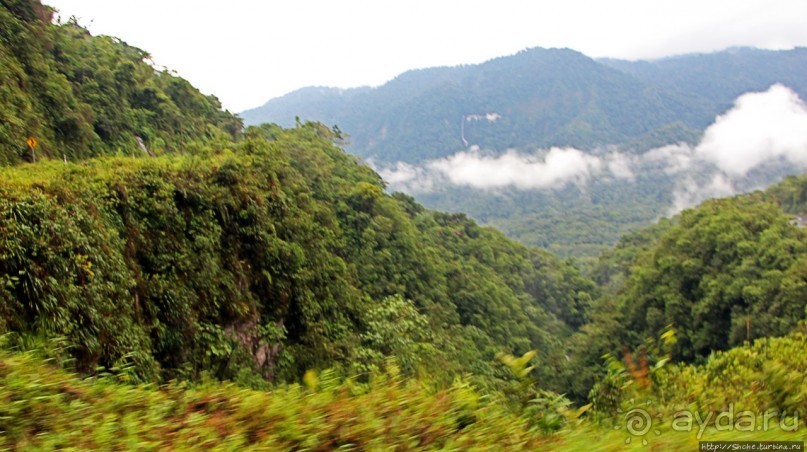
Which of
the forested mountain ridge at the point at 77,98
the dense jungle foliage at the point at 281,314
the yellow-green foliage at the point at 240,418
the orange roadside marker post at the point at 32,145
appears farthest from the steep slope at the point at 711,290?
the forested mountain ridge at the point at 77,98

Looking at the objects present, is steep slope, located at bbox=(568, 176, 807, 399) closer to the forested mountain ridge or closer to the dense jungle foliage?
the dense jungle foliage

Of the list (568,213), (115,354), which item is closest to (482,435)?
(115,354)

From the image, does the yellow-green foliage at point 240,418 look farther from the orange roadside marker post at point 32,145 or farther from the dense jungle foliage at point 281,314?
the orange roadside marker post at point 32,145

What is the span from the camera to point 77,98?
68.7 feet

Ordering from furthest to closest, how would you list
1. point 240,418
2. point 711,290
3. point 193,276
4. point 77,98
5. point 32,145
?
point 711,290 < point 77,98 < point 32,145 < point 193,276 < point 240,418

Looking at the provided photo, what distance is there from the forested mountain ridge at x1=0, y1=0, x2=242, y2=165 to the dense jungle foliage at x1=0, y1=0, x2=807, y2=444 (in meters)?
0.12

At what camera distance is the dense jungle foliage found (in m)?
3.81

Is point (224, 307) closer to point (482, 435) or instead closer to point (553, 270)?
point (482, 435)

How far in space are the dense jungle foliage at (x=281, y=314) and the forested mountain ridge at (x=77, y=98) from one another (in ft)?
0.40

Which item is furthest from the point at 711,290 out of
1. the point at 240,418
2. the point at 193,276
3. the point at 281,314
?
the point at 240,418

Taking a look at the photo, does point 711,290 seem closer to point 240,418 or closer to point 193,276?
point 193,276

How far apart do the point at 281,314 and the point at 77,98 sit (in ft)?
46.2

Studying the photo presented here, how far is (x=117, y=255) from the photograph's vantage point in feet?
30.9

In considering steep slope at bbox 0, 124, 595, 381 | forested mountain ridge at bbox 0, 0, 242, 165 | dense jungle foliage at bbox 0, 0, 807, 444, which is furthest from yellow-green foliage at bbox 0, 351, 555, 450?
forested mountain ridge at bbox 0, 0, 242, 165
